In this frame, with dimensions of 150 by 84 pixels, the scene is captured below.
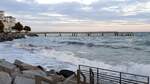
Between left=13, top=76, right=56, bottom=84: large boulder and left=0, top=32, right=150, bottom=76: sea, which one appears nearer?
left=13, top=76, right=56, bottom=84: large boulder

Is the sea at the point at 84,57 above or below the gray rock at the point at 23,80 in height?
below

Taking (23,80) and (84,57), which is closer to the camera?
(23,80)

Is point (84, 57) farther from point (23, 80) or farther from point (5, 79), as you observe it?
point (23, 80)

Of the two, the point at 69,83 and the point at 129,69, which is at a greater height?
the point at 69,83

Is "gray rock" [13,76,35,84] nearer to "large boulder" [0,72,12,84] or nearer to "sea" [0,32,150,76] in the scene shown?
"large boulder" [0,72,12,84]

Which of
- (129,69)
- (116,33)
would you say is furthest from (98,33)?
(129,69)

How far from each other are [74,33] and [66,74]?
152 m

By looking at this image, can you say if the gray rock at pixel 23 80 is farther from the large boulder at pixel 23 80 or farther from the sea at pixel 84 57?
the sea at pixel 84 57

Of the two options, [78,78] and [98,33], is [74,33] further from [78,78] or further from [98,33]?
[78,78]

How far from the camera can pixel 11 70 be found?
11594 mm

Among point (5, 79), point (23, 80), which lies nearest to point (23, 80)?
point (23, 80)

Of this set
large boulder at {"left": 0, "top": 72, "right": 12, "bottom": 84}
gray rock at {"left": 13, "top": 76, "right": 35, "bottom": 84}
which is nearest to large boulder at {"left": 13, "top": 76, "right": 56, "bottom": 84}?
gray rock at {"left": 13, "top": 76, "right": 35, "bottom": 84}

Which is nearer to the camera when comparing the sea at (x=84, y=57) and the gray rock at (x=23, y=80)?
the gray rock at (x=23, y=80)

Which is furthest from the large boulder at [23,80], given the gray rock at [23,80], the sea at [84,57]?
the sea at [84,57]
